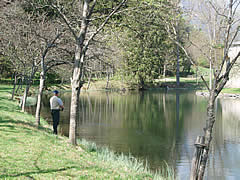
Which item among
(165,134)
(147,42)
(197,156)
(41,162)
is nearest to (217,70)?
(197,156)

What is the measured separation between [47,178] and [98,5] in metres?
8.25

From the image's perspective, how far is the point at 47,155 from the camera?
7746 mm

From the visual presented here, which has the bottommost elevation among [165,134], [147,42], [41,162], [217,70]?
[165,134]

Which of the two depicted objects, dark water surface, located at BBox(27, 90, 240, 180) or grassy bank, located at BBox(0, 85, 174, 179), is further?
dark water surface, located at BBox(27, 90, 240, 180)

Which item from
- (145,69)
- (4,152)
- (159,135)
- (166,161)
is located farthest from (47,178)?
(145,69)

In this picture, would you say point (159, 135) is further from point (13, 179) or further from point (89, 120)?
point (13, 179)

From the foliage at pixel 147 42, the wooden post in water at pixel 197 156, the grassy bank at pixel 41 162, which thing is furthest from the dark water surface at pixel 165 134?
the foliage at pixel 147 42

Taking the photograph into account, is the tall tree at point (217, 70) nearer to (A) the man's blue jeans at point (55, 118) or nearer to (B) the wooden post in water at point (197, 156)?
(B) the wooden post in water at point (197, 156)

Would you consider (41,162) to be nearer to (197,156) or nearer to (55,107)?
(197,156)

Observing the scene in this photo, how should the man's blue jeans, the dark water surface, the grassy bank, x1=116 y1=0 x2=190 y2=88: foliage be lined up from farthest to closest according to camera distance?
the man's blue jeans
the dark water surface
x1=116 y1=0 x2=190 y2=88: foliage
the grassy bank

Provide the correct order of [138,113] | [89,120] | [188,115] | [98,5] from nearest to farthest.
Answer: [98,5] → [89,120] → [188,115] → [138,113]

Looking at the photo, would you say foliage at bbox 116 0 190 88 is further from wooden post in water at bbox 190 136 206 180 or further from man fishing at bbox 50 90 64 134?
man fishing at bbox 50 90 64 134

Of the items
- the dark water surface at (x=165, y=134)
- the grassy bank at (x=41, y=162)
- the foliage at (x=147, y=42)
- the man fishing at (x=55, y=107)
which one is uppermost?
the foliage at (x=147, y=42)

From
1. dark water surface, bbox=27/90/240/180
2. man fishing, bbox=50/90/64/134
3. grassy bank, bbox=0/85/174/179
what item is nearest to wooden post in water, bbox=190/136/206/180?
grassy bank, bbox=0/85/174/179
